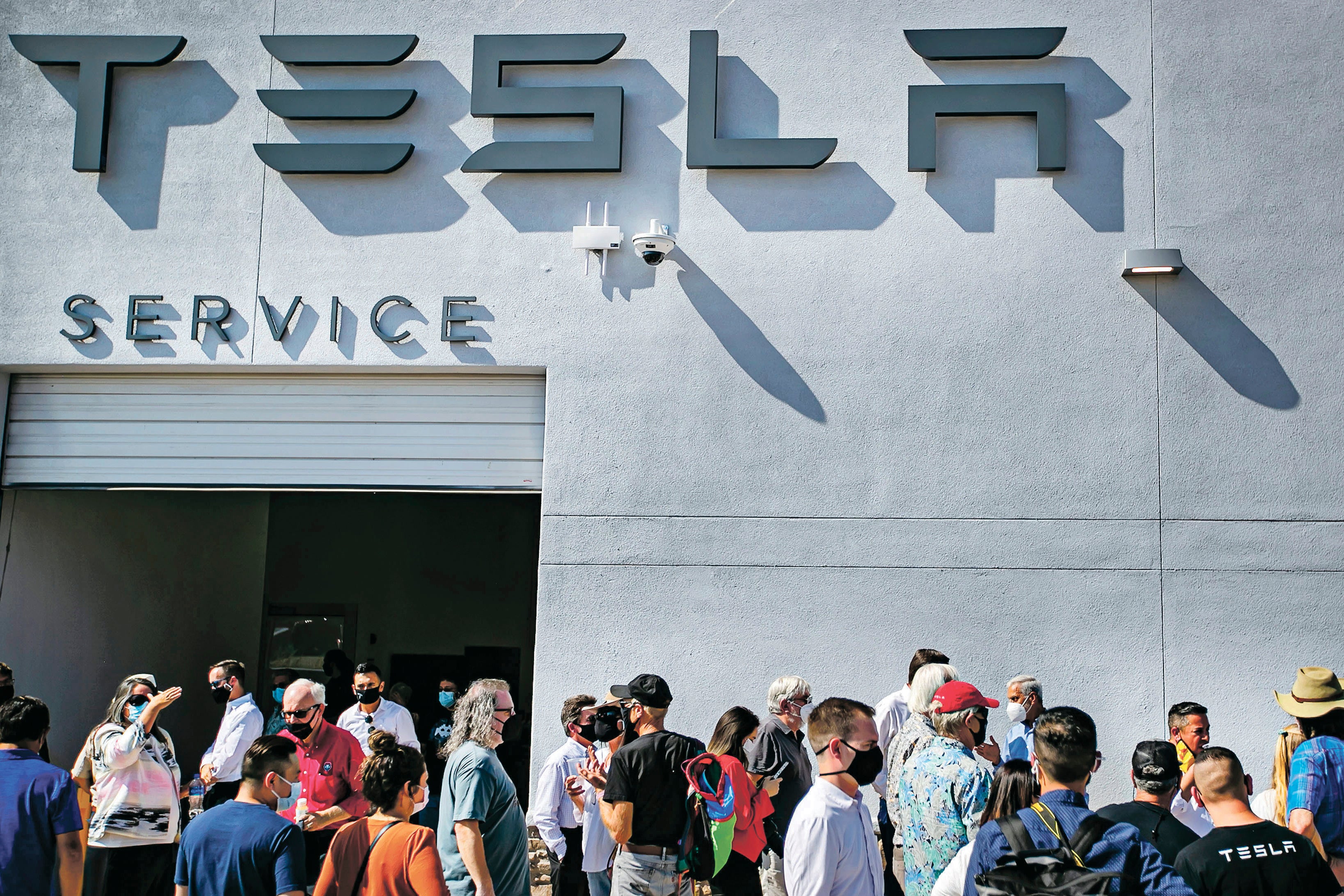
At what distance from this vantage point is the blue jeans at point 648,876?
208 inches

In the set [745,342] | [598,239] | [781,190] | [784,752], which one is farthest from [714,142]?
[784,752]

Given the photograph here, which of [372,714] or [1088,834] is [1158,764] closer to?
[1088,834]

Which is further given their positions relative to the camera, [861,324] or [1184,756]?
[861,324]

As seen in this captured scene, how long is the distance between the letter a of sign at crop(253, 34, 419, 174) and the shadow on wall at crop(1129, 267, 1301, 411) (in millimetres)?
5717

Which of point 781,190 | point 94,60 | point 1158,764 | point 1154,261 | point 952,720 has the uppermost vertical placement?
point 94,60

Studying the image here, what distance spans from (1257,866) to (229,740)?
576 centimetres

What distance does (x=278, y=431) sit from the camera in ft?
29.6

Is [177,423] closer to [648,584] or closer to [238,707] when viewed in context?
[238,707]

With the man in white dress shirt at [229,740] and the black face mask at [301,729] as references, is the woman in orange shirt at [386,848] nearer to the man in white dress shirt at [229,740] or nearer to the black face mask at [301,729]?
the black face mask at [301,729]

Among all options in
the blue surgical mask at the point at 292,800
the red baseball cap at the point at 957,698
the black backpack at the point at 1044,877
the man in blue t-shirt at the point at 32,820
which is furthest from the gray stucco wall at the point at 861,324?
the black backpack at the point at 1044,877

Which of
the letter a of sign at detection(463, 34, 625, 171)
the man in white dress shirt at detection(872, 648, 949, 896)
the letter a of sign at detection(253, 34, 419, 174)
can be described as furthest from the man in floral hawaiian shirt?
the letter a of sign at detection(253, 34, 419, 174)

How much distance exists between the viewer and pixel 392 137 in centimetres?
888

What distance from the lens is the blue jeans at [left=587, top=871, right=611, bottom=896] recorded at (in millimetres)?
6234

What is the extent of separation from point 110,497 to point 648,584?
6508mm
